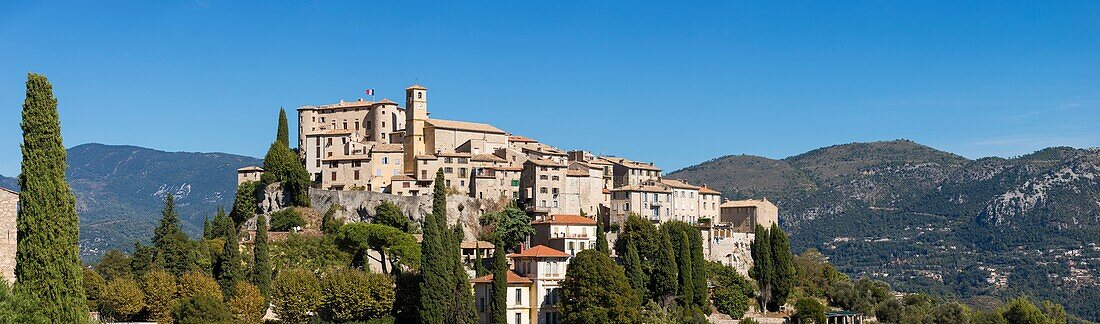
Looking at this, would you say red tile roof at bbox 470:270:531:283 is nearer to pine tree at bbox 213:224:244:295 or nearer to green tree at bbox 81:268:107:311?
pine tree at bbox 213:224:244:295

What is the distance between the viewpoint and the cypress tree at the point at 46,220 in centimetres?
3388

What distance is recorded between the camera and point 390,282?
70562mm

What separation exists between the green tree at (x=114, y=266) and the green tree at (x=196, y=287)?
6799mm

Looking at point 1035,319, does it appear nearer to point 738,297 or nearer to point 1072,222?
point 738,297

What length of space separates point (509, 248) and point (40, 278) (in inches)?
1968

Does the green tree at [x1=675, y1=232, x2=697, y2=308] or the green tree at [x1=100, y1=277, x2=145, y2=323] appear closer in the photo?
the green tree at [x1=100, y1=277, x2=145, y2=323]

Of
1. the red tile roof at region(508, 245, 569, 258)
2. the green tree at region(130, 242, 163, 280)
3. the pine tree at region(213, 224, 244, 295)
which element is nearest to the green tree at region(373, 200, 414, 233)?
the red tile roof at region(508, 245, 569, 258)

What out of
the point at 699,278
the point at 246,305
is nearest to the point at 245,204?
the point at 246,305

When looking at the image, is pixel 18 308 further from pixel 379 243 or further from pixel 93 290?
pixel 379 243

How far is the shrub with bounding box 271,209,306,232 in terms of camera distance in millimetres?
82250

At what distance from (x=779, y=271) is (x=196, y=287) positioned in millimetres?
38862

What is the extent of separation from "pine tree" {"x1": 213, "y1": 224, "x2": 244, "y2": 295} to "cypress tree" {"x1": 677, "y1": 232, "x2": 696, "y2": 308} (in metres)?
25.8

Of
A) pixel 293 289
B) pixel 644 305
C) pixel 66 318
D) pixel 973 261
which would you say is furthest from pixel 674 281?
pixel 973 261

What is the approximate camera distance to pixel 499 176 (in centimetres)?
8756
